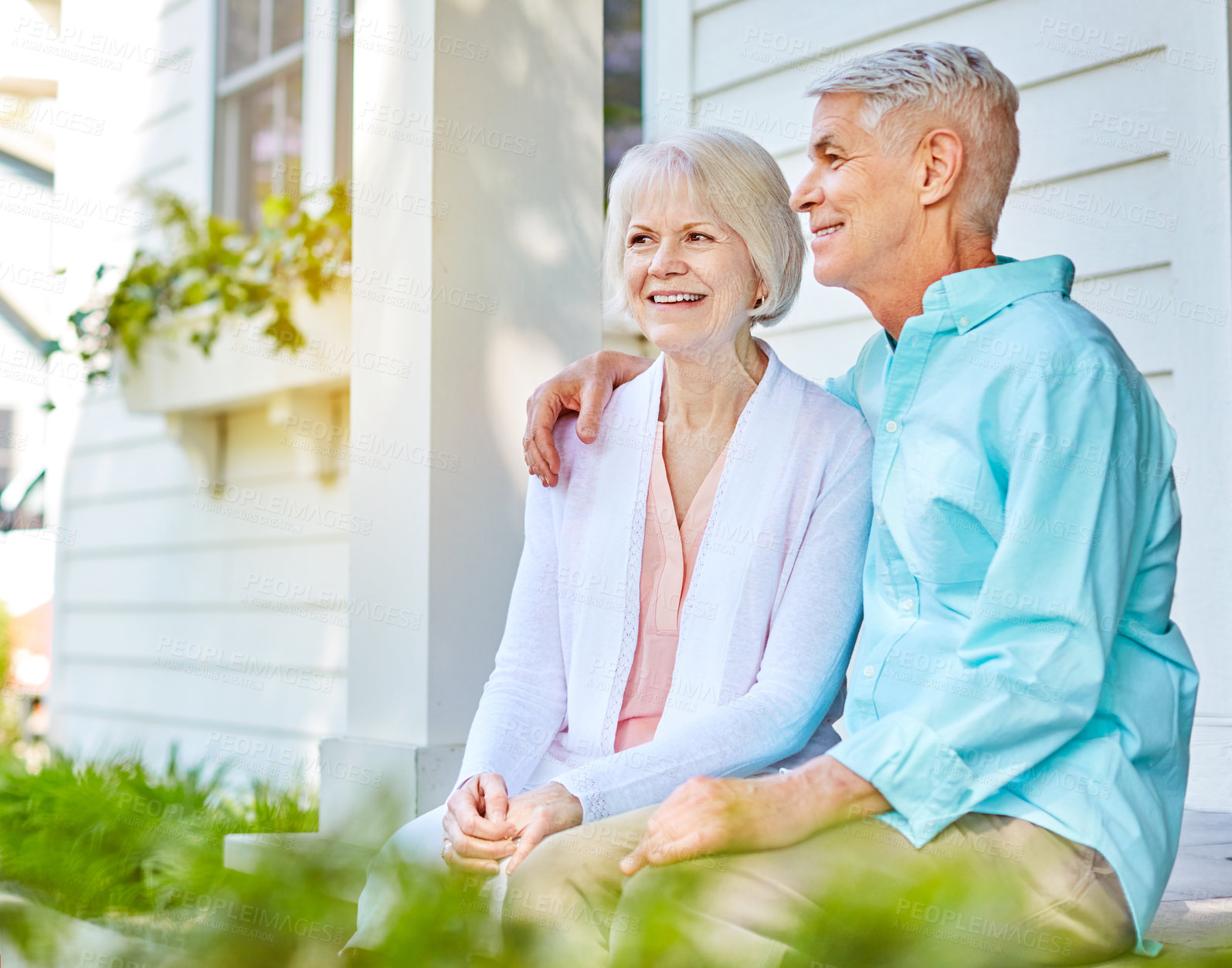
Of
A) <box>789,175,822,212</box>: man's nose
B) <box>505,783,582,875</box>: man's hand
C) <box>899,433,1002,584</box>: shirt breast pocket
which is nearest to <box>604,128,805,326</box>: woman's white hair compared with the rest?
<box>789,175,822,212</box>: man's nose

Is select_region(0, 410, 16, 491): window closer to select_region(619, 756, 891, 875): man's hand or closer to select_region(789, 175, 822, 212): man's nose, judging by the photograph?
select_region(789, 175, 822, 212): man's nose

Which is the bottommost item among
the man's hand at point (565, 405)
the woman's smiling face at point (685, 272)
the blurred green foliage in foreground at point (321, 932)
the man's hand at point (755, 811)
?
the man's hand at point (755, 811)

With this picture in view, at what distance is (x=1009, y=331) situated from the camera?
1.40 metres

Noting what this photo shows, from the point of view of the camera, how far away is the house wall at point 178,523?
4.66 meters

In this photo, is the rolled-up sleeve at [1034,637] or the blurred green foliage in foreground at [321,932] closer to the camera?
the blurred green foliage in foreground at [321,932]

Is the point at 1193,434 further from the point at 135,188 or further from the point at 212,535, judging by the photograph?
the point at 135,188

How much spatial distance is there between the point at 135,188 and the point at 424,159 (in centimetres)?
359

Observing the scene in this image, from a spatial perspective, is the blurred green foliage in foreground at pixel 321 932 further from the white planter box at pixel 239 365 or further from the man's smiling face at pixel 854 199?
the white planter box at pixel 239 365

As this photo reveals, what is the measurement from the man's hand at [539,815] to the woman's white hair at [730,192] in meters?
0.76

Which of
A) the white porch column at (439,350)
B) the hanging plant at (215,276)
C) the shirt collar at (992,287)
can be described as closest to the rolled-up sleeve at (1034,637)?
the shirt collar at (992,287)

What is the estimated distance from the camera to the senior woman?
5.29ft

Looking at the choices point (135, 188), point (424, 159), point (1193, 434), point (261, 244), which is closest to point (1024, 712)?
point (1193, 434)

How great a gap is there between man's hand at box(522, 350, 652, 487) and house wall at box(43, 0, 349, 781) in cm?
237

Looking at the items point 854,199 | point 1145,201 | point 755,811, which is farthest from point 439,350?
point 1145,201
